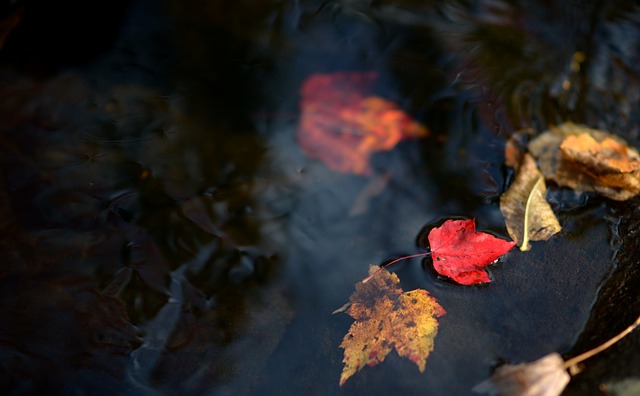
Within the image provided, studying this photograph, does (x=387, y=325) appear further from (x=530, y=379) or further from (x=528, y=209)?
(x=528, y=209)

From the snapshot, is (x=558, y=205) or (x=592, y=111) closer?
(x=558, y=205)

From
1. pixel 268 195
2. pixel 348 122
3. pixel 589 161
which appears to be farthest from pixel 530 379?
pixel 348 122

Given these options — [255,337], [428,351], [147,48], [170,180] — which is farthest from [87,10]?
[428,351]

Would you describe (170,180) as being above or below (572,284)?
below

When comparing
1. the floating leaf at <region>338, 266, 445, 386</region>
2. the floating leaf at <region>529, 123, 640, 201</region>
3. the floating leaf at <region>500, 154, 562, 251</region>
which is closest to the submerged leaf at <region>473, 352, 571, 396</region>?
the floating leaf at <region>338, 266, 445, 386</region>

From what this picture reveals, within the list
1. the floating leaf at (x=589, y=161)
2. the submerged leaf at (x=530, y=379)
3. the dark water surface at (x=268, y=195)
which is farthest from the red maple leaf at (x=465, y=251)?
the floating leaf at (x=589, y=161)

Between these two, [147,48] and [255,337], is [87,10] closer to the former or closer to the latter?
[147,48]

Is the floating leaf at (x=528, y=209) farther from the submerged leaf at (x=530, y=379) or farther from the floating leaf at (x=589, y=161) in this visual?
the submerged leaf at (x=530, y=379)
